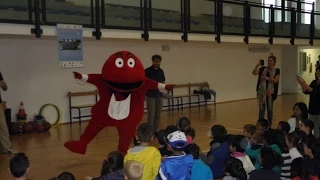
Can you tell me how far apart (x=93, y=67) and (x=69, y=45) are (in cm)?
365

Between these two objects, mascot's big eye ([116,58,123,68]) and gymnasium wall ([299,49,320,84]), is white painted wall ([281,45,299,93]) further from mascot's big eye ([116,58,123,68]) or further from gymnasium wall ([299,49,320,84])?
mascot's big eye ([116,58,123,68])

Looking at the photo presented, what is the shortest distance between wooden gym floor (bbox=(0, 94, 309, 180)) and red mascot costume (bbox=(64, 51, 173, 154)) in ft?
1.65

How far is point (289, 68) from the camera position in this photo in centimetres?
2027

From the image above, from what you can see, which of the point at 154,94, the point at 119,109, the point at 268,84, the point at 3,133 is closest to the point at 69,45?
the point at 154,94

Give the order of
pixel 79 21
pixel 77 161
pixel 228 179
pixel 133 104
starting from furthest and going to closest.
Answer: pixel 79 21 < pixel 77 161 < pixel 133 104 < pixel 228 179

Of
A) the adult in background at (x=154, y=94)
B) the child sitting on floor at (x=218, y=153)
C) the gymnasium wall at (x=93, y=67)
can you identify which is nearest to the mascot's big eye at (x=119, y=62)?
the child sitting on floor at (x=218, y=153)

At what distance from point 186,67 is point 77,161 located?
29.1 ft

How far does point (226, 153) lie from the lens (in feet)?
16.4

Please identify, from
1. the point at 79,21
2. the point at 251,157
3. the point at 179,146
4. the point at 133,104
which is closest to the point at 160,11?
the point at 79,21

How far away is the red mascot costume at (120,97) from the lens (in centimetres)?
617

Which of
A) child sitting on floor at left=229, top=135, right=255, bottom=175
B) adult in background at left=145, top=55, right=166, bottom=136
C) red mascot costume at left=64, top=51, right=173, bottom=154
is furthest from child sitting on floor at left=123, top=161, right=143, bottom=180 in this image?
adult in background at left=145, top=55, right=166, bottom=136

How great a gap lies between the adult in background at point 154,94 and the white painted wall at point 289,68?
13.0 metres

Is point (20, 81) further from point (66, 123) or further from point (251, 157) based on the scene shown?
point (251, 157)

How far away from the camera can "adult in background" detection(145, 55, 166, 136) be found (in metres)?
8.21
